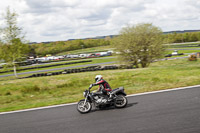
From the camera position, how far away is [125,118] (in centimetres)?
743

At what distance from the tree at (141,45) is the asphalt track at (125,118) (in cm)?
2306

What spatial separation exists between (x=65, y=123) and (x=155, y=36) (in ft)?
94.5

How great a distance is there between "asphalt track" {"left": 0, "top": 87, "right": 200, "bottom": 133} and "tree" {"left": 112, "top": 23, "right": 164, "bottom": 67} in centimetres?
2306

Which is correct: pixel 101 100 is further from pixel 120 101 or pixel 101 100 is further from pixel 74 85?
pixel 74 85

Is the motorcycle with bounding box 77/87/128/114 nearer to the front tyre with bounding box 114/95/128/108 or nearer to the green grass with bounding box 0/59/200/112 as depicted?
the front tyre with bounding box 114/95/128/108

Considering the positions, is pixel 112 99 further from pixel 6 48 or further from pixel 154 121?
pixel 6 48

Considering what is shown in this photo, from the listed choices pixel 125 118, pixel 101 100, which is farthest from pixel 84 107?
pixel 125 118

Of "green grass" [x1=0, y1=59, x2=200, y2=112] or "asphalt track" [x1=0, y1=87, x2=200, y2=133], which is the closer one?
"asphalt track" [x1=0, y1=87, x2=200, y2=133]

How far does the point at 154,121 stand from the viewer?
6.83m

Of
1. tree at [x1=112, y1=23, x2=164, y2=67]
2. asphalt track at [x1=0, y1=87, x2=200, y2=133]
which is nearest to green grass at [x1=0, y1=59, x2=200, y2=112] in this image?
asphalt track at [x1=0, y1=87, x2=200, y2=133]

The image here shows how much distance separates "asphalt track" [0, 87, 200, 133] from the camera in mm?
6473

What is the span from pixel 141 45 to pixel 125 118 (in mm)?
26562

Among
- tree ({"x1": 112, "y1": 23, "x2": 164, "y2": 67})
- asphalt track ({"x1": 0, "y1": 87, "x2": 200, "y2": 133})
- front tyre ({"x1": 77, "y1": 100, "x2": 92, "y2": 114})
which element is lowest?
asphalt track ({"x1": 0, "y1": 87, "x2": 200, "y2": 133})

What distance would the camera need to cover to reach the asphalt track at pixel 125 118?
6.47m
